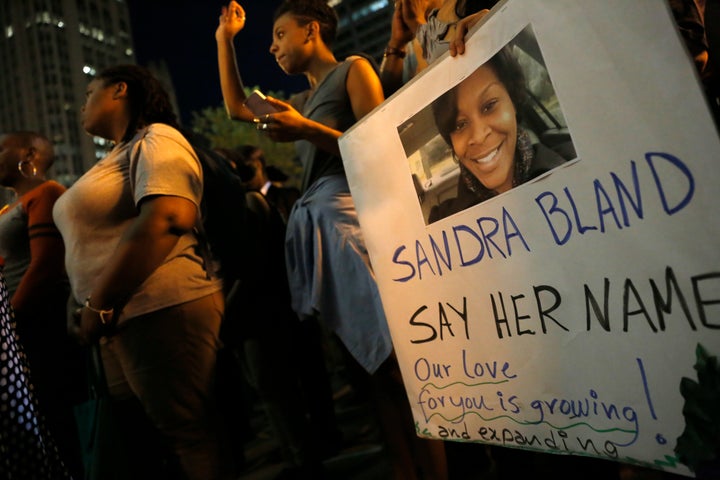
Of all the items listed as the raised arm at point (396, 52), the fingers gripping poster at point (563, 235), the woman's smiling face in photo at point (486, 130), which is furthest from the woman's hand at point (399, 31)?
the woman's smiling face in photo at point (486, 130)

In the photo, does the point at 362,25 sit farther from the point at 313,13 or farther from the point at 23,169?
the point at 313,13

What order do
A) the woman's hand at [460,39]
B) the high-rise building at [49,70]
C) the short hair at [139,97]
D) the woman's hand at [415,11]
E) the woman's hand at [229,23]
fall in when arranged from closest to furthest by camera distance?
the woman's hand at [460,39]
the woman's hand at [415,11]
the short hair at [139,97]
the woman's hand at [229,23]
the high-rise building at [49,70]

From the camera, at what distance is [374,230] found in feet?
4.97

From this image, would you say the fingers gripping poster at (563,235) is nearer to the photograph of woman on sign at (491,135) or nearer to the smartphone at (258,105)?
the photograph of woman on sign at (491,135)

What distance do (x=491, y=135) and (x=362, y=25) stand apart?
7642cm

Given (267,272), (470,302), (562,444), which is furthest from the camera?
(267,272)

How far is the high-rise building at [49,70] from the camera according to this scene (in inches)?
2596

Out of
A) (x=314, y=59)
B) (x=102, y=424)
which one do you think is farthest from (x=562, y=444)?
(x=314, y=59)

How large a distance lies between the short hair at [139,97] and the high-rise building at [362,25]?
71980mm

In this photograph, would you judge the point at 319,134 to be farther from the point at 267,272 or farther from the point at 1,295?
the point at 1,295

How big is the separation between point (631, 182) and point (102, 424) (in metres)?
1.62

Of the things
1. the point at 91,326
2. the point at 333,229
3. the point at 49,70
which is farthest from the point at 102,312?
the point at 49,70

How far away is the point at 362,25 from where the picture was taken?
233 feet

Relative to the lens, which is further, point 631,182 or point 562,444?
point 562,444
